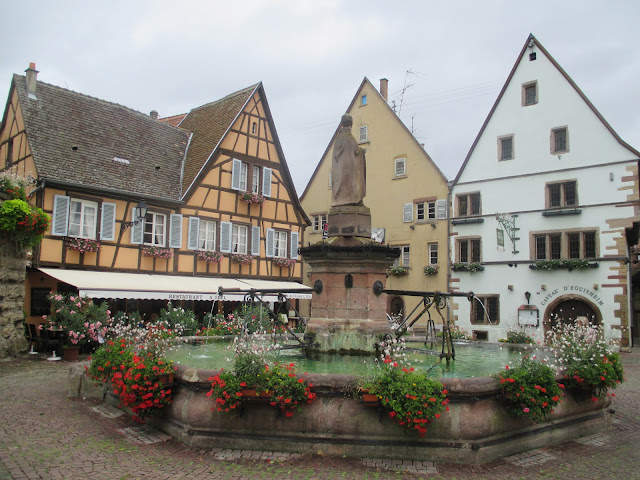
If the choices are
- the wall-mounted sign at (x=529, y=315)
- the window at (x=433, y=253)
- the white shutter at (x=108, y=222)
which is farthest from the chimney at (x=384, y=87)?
the white shutter at (x=108, y=222)

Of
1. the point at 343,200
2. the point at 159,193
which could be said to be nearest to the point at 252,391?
the point at 343,200

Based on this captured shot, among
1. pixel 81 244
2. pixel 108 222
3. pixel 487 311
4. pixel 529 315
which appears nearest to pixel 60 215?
pixel 81 244

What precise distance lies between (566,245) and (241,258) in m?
14.3

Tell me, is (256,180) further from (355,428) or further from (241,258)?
(355,428)

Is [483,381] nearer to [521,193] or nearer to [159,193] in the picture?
[159,193]

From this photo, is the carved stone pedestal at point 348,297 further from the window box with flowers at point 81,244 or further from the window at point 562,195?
the window at point 562,195

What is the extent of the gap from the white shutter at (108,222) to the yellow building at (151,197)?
0.13 feet

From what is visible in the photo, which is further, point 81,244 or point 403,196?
point 403,196

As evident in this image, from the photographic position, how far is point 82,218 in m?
19.9

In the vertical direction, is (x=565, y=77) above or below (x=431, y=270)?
above

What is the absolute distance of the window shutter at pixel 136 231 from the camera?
21422 millimetres

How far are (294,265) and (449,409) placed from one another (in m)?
21.7

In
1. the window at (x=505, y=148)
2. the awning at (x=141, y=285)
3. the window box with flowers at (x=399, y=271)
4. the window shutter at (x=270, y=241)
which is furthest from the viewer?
the window box with flowers at (x=399, y=271)

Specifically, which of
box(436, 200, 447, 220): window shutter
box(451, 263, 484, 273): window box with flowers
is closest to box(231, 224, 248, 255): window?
box(436, 200, 447, 220): window shutter
